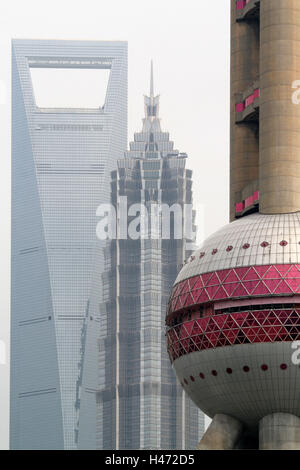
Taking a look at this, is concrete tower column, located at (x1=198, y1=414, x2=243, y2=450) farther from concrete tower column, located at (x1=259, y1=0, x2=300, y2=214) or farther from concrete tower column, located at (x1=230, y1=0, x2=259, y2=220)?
concrete tower column, located at (x1=230, y1=0, x2=259, y2=220)

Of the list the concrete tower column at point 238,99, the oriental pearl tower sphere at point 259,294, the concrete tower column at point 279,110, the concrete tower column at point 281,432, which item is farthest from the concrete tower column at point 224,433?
the concrete tower column at point 238,99

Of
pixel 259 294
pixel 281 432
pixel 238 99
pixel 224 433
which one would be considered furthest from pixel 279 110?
pixel 224 433

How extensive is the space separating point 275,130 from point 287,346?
2227 cm

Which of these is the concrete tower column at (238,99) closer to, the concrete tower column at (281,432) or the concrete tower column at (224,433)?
the concrete tower column at (224,433)

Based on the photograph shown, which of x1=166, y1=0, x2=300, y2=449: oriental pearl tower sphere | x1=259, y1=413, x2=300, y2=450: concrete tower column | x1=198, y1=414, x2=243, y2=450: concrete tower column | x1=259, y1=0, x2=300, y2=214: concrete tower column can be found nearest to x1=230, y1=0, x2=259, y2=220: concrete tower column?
x1=166, y1=0, x2=300, y2=449: oriental pearl tower sphere

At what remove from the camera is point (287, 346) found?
139m

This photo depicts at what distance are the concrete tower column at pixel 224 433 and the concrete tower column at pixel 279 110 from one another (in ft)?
66.0

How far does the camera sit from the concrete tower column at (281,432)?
141875 mm

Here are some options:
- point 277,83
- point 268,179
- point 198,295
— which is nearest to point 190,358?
point 198,295

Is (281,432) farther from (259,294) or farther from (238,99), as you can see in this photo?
(238,99)

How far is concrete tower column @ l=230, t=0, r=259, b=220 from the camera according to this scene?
521 feet


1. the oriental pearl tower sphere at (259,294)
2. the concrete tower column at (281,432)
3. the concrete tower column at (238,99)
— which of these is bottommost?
the concrete tower column at (281,432)

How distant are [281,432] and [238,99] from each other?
3669 centimetres
